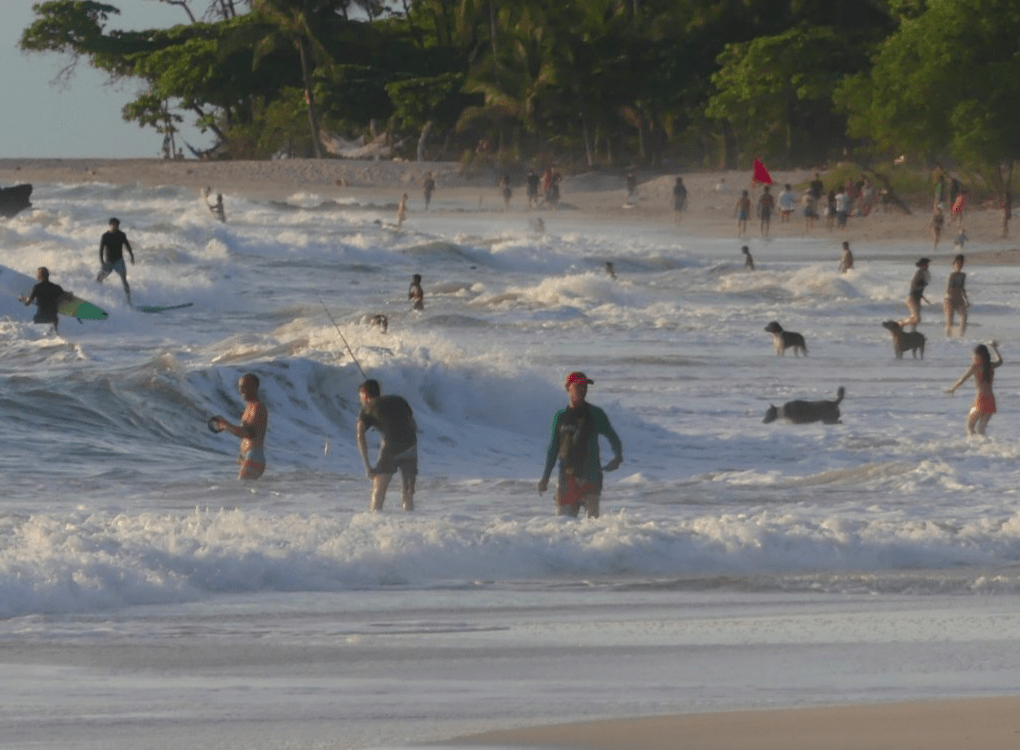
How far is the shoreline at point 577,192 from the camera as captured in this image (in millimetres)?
45656

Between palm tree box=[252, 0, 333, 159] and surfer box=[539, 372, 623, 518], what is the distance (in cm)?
6114

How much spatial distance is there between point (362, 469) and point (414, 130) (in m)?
57.7

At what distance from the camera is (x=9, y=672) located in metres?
7.81

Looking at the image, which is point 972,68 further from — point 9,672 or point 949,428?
point 9,672

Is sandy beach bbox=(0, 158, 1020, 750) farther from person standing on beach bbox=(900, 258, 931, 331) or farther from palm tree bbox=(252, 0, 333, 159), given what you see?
person standing on beach bbox=(900, 258, 931, 331)

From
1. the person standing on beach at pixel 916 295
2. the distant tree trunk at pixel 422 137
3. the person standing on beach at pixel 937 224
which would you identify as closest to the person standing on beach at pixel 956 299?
the person standing on beach at pixel 916 295

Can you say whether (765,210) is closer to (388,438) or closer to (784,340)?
(784,340)

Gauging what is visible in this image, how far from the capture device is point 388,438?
40.8 feet

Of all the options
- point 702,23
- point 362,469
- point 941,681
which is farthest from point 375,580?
point 702,23

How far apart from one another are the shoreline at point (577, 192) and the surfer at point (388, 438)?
2874cm

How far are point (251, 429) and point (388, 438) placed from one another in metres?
2.00

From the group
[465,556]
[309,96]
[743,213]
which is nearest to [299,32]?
[309,96]

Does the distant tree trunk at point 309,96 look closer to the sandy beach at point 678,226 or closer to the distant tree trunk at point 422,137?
the sandy beach at point 678,226

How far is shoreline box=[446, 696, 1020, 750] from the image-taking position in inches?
251
